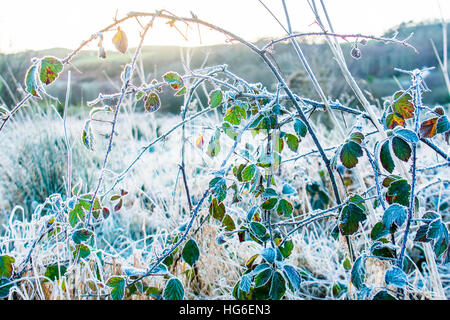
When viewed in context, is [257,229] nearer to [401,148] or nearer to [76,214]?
[401,148]

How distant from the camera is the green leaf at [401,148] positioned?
536mm

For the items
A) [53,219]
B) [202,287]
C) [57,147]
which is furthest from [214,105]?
[57,147]

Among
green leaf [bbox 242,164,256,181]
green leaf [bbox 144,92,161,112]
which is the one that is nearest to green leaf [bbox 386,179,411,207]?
green leaf [bbox 242,164,256,181]

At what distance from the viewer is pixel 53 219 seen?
81 centimetres

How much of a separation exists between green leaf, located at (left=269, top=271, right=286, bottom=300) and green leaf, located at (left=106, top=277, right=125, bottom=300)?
30cm

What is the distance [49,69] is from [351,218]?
57 cm

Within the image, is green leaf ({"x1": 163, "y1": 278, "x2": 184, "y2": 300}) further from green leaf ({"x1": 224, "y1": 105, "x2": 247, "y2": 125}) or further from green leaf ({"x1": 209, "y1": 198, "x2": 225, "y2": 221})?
green leaf ({"x1": 224, "y1": 105, "x2": 247, "y2": 125})

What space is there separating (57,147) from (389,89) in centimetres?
1090

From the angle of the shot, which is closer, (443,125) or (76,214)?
(443,125)

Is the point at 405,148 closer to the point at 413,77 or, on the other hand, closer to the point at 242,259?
the point at 413,77

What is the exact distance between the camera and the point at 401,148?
21.2 inches

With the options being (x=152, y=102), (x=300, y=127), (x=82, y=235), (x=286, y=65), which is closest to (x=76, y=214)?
(x=82, y=235)

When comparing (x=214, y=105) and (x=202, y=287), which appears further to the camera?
(x=202, y=287)
